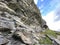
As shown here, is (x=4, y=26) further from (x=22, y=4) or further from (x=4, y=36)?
(x=22, y=4)

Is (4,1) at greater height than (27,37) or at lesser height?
greater

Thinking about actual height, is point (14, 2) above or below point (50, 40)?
above

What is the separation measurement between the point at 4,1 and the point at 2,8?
2482mm

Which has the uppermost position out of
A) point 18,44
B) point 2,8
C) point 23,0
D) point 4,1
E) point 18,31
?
point 23,0

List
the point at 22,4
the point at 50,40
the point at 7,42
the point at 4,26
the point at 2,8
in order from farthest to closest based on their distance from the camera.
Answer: the point at 22,4, the point at 50,40, the point at 2,8, the point at 4,26, the point at 7,42

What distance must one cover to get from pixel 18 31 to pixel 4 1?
8.32 meters

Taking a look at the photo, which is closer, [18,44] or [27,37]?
[18,44]

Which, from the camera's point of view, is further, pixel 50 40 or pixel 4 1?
pixel 50 40

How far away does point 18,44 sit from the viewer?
1569cm

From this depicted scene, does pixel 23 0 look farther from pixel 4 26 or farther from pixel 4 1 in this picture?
pixel 4 26

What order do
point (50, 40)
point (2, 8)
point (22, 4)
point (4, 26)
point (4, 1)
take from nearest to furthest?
1. point (4, 26)
2. point (2, 8)
3. point (4, 1)
4. point (50, 40)
5. point (22, 4)

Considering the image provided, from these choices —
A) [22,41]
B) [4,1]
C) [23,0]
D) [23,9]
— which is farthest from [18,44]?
[23,0]

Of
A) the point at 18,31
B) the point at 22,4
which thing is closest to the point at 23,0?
the point at 22,4

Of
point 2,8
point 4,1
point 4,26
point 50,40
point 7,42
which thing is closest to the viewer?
point 7,42
